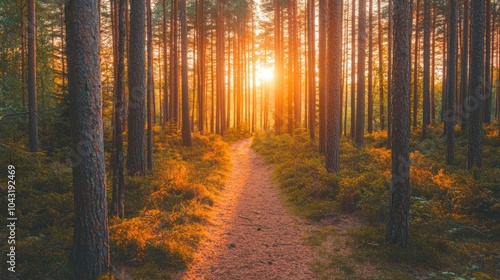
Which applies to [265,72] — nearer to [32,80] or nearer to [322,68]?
[322,68]

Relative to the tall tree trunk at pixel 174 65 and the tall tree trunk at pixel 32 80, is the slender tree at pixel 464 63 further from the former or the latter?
the tall tree trunk at pixel 32 80

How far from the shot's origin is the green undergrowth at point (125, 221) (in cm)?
473

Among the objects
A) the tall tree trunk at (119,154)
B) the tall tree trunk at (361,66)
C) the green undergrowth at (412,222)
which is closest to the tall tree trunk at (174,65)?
the green undergrowth at (412,222)

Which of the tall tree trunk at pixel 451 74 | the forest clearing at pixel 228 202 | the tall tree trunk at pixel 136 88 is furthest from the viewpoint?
the tall tree trunk at pixel 451 74

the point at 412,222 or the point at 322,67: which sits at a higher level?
the point at 322,67

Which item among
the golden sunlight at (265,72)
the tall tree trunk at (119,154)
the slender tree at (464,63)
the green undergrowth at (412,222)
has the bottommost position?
the green undergrowth at (412,222)

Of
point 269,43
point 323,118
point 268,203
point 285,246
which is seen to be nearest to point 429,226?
point 285,246

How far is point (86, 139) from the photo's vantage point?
14.0 feet

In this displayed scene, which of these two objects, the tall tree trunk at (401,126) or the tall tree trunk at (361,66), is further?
the tall tree trunk at (361,66)

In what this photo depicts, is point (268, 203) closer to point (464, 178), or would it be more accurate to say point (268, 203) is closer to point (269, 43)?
point (464, 178)

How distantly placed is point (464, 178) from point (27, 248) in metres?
11.5

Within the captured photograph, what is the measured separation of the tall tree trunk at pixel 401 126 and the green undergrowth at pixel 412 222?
0.51m

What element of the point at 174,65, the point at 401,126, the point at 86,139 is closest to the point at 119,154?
the point at 86,139

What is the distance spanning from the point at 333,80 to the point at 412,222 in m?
5.92
